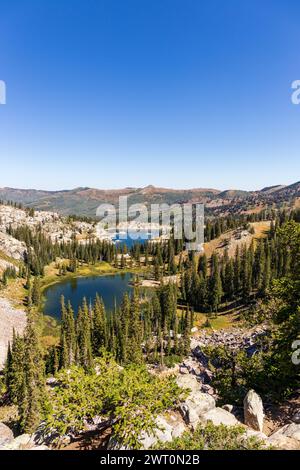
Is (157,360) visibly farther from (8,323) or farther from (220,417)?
(8,323)

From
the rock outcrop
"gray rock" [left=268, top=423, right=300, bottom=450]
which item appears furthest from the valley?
the rock outcrop

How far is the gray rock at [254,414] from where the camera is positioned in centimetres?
2212

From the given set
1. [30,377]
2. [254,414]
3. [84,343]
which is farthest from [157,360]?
[254,414]

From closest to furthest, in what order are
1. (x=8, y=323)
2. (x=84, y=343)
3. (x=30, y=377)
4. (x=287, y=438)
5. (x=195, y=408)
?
1. (x=287, y=438)
2. (x=195, y=408)
3. (x=30, y=377)
4. (x=84, y=343)
5. (x=8, y=323)

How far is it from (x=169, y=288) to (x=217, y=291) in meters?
23.4

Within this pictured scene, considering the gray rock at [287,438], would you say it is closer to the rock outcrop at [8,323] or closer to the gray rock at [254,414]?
the gray rock at [254,414]

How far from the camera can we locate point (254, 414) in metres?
22.4

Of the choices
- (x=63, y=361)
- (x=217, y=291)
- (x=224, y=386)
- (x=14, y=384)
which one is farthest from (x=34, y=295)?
(x=224, y=386)

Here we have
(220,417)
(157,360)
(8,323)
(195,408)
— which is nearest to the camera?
(220,417)

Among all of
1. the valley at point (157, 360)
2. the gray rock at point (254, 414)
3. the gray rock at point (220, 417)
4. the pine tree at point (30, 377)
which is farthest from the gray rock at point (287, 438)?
the pine tree at point (30, 377)

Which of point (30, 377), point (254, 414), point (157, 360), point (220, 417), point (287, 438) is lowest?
point (157, 360)

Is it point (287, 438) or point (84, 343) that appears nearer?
point (287, 438)

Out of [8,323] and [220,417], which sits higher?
[220,417]

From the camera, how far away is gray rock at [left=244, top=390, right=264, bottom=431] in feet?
72.6
